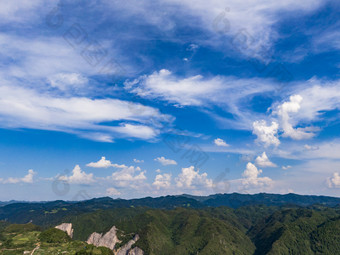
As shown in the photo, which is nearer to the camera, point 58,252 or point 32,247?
point 58,252

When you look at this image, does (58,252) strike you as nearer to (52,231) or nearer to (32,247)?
(32,247)

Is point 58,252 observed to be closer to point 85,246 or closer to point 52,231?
point 85,246

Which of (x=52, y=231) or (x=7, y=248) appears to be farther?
(x=52, y=231)

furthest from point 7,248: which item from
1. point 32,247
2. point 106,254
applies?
point 106,254

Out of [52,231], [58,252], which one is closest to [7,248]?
[52,231]

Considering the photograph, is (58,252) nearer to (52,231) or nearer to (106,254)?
(106,254)

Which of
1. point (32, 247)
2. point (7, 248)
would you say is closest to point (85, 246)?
point (32, 247)

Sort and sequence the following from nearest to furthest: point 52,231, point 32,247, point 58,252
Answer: point 58,252 → point 32,247 → point 52,231

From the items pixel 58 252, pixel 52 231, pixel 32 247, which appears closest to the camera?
pixel 58 252
